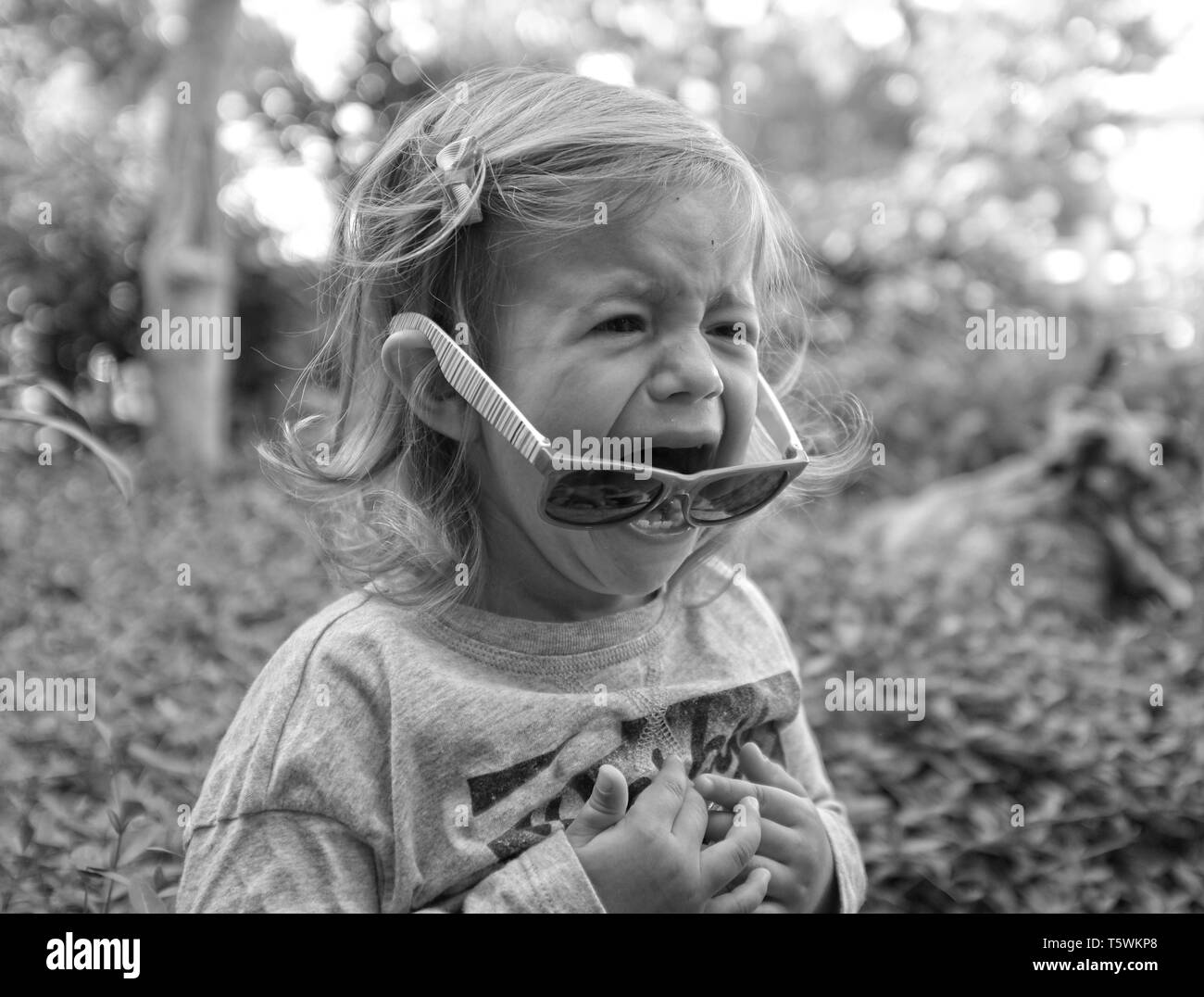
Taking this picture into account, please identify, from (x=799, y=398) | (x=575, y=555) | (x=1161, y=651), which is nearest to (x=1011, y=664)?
(x=1161, y=651)

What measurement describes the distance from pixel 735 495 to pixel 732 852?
45 centimetres

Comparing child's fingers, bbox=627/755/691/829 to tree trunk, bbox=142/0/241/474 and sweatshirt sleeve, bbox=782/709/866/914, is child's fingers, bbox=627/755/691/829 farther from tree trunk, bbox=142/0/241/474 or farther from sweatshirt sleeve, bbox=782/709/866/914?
tree trunk, bbox=142/0/241/474

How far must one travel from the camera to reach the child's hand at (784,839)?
1562 millimetres

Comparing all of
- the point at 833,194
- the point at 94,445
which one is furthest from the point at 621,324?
the point at 833,194

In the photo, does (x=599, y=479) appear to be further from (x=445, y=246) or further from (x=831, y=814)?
(x=831, y=814)

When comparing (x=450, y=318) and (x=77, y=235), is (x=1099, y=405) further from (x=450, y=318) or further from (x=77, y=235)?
(x=77, y=235)

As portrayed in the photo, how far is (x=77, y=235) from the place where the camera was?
28.1 ft

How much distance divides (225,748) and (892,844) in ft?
4.73

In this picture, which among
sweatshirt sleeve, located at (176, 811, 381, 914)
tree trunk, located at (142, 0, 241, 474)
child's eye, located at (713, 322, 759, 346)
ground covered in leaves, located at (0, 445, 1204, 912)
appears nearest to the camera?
sweatshirt sleeve, located at (176, 811, 381, 914)

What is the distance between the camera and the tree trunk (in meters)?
6.06

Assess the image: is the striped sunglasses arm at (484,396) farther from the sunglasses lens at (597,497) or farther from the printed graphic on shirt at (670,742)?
the printed graphic on shirt at (670,742)

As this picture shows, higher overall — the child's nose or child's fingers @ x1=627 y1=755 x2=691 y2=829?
the child's nose

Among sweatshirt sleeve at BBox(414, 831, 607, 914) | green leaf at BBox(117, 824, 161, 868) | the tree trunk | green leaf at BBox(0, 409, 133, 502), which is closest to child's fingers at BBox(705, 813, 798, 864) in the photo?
sweatshirt sleeve at BBox(414, 831, 607, 914)

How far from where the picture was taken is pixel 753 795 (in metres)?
1.55
